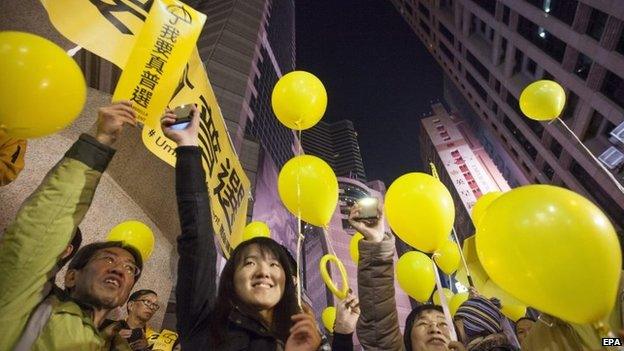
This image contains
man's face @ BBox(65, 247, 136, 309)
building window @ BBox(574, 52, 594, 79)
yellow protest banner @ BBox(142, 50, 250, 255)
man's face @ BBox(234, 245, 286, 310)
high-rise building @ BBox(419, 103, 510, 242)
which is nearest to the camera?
man's face @ BBox(234, 245, 286, 310)

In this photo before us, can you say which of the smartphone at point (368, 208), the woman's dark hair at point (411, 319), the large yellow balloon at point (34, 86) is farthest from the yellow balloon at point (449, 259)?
the large yellow balloon at point (34, 86)

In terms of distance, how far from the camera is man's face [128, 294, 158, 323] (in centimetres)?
368

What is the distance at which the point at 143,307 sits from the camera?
3.69 m

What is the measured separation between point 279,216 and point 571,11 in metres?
16.9

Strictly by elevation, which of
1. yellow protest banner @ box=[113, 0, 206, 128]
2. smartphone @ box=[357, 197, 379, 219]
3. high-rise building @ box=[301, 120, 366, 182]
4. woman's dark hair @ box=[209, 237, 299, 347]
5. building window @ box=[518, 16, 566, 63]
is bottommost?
woman's dark hair @ box=[209, 237, 299, 347]

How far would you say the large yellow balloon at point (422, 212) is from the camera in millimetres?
3139

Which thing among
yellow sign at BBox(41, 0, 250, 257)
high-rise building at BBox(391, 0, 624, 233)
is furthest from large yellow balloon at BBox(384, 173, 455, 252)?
high-rise building at BBox(391, 0, 624, 233)

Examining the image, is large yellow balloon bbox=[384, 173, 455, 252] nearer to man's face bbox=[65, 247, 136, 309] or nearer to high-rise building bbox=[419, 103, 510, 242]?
man's face bbox=[65, 247, 136, 309]

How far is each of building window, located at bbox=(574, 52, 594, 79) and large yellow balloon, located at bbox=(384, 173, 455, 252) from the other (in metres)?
16.3

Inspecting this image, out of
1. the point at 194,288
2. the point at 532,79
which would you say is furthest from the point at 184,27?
the point at 532,79

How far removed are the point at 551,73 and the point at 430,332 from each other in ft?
63.1

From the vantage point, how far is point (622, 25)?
11547 millimetres

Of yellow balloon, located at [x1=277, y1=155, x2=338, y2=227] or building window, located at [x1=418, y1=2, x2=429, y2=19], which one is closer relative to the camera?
yellow balloon, located at [x1=277, y1=155, x2=338, y2=227]

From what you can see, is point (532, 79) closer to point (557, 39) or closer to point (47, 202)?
point (557, 39)
